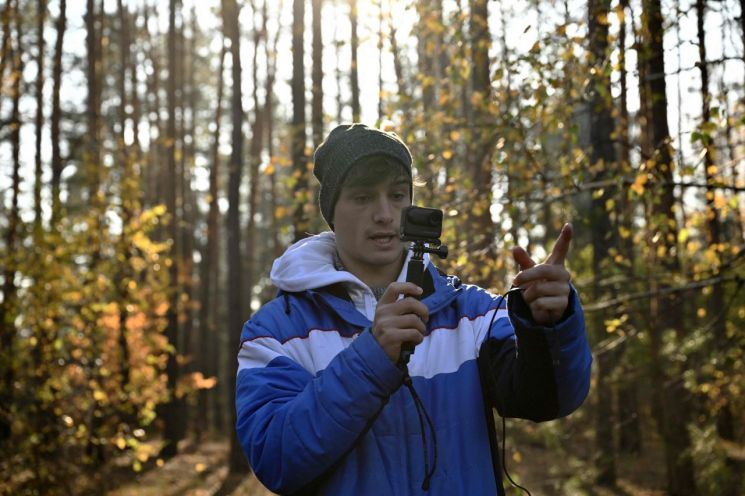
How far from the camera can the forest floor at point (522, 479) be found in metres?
11.9

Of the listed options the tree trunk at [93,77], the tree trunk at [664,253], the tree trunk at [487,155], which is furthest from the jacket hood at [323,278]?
the tree trunk at [93,77]

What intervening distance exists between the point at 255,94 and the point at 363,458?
2322 cm

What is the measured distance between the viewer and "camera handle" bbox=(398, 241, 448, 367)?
190cm

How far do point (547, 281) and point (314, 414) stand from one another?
65 cm

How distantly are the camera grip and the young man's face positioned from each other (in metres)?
0.31

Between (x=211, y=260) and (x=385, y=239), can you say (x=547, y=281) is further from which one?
(x=211, y=260)

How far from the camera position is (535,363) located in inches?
80.7

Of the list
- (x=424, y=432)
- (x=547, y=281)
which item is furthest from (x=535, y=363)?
(x=424, y=432)

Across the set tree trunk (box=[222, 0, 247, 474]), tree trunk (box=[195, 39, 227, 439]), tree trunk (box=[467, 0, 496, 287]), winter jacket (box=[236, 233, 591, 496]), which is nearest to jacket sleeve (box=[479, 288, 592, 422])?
winter jacket (box=[236, 233, 591, 496])

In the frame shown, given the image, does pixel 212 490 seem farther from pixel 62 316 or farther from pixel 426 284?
pixel 426 284

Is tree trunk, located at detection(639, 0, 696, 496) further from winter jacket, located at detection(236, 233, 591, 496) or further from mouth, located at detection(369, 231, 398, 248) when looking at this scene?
winter jacket, located at detection(236, 233, 591, 496)

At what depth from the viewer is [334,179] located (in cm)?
242

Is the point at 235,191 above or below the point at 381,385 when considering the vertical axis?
above

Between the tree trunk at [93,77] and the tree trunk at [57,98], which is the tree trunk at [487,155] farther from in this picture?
the tree trunk at [57,98]
